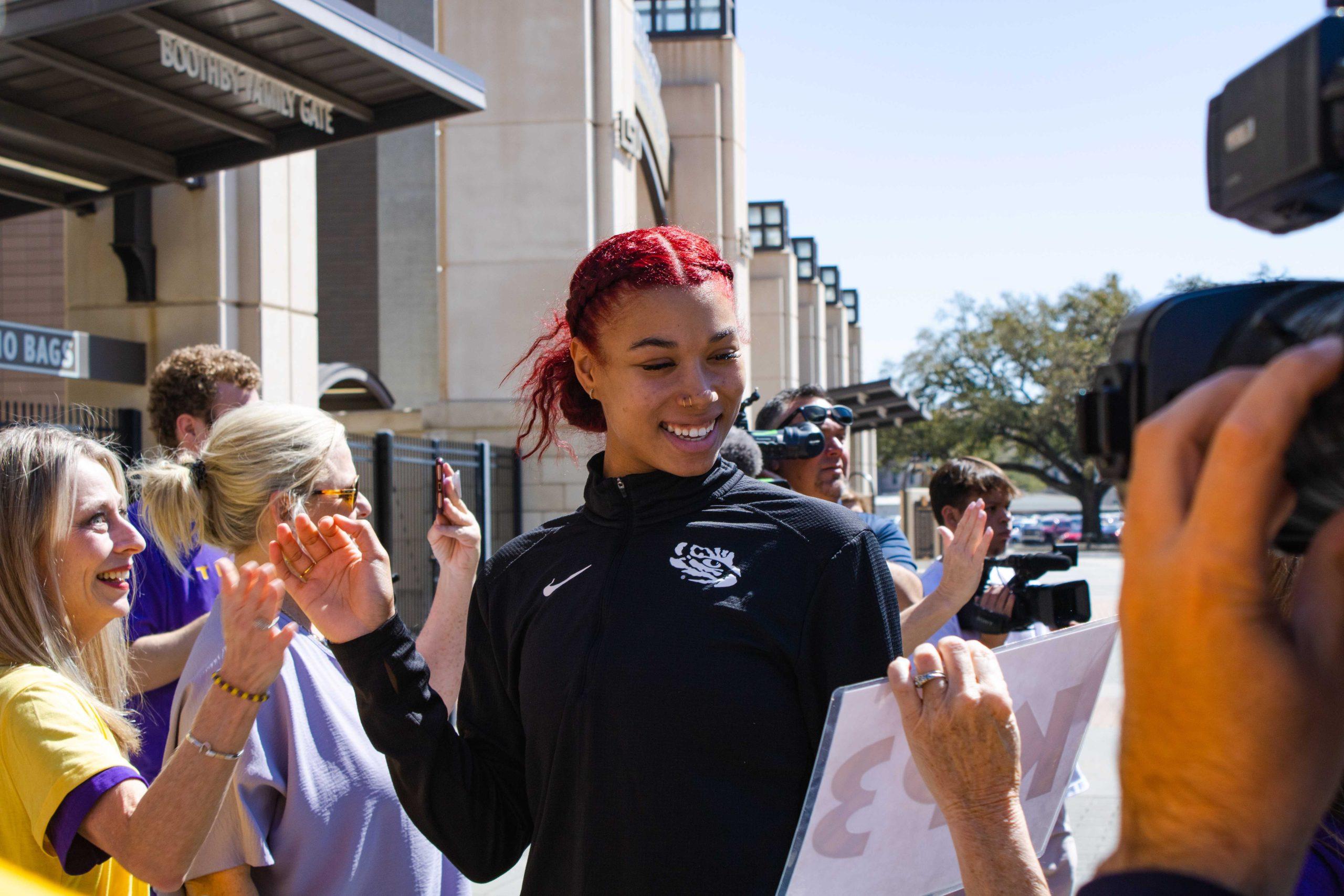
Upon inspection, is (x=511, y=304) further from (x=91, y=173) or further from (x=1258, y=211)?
(x=1258, y=211)

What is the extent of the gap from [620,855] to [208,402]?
9.98ft

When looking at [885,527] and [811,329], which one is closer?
[885,527]

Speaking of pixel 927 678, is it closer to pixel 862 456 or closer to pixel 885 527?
pixel 885 527

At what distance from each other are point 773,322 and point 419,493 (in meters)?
16.2

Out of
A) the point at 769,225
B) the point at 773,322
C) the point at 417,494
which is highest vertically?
the point at 769,225

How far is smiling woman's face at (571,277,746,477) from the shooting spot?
2.21 m

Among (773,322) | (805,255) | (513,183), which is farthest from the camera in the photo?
(805,255)

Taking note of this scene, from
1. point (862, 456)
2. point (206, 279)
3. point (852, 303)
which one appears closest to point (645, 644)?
point (206, 279)

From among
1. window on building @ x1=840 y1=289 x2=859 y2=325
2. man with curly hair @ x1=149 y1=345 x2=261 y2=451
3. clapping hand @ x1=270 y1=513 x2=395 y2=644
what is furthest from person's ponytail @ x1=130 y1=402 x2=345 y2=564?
window on building @ x1=840 y1=289 x2=859 y2=325

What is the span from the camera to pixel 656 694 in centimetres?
196

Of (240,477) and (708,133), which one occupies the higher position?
(708,133)

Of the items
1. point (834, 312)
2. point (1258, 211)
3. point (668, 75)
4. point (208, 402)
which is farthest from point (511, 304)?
point (834, 312)

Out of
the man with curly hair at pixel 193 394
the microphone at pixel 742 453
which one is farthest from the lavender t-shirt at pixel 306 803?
the man with curly hair at pixel 193 394

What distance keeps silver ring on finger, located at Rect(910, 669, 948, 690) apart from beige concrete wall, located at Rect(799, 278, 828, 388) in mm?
30240
